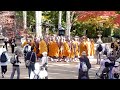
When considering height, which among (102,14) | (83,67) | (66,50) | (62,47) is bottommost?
(83,67)

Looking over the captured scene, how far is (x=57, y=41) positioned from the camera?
16.1 metres

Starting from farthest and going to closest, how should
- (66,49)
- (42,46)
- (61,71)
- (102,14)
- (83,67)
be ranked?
1. (102,14)
2. (66,49)
3. (42,46)
4. (61,71)
5. (83,67)

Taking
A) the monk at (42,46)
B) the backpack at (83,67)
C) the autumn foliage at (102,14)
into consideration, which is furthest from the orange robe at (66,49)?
the backpack at (83,67)

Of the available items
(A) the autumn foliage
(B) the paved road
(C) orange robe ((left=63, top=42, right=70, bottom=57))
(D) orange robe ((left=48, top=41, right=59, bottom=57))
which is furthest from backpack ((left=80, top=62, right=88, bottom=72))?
(D) orange robe ((left=48, top=41, right=59, bottom=57))

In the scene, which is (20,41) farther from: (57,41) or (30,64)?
(30,64)

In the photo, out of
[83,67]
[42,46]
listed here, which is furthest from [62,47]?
[83,67]

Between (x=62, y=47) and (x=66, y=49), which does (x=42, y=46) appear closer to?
(x=62, y=47)

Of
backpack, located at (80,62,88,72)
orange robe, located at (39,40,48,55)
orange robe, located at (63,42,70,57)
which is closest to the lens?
backpack, located at (80,62,88,72)

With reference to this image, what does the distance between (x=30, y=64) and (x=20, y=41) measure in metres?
11.4

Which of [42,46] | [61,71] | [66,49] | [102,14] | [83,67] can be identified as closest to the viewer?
[83,67]

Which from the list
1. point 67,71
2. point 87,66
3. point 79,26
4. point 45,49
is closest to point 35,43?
point 45,49

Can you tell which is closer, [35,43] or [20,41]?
[35,43]

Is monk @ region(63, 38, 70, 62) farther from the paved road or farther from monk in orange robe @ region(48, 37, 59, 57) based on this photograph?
the paved road
